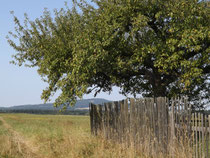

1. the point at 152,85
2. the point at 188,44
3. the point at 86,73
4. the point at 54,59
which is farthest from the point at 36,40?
the point at 188,44

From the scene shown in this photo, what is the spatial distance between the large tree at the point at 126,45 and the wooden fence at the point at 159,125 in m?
2.67

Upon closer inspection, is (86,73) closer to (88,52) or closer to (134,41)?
(88,52)

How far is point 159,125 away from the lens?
12.1 meters

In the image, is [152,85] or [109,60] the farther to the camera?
[152,85]

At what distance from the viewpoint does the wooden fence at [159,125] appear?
1066 cm

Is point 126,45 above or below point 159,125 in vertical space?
above

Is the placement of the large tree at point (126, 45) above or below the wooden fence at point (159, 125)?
above

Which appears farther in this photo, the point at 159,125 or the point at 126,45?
the point at 126,45

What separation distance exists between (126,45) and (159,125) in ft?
22.7

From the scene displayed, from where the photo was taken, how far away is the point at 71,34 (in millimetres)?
18281

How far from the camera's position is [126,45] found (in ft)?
58.3

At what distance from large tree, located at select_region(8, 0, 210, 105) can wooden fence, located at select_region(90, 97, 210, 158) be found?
8.77ft

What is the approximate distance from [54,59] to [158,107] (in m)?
8.26

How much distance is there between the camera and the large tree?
627 inches
